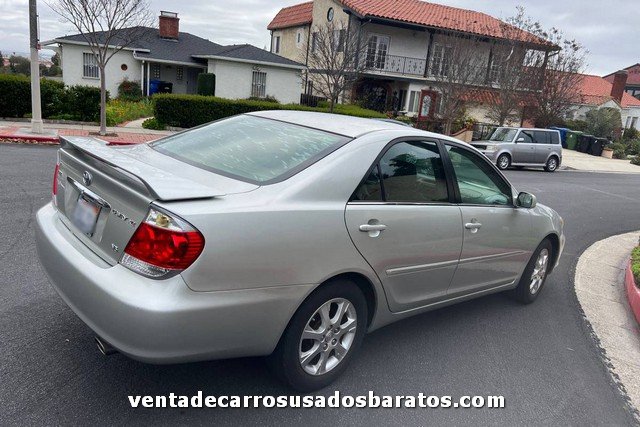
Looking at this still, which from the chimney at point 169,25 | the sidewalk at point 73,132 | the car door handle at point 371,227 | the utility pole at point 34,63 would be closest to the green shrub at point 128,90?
the chimney at point 169,25

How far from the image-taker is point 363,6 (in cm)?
3139

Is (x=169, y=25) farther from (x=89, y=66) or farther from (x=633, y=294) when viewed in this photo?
(x=633, y=294)

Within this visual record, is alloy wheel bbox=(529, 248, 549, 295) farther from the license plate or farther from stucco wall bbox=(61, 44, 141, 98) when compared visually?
stucco wall bbox=(61, 44, 141, 98)

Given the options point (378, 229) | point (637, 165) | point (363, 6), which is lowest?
point (637, 165)

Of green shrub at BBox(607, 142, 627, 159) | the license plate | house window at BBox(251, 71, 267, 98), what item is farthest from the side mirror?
green shrub at BBox(607, 142, 627, 159)

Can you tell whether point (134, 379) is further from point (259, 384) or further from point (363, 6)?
point (363, 6)

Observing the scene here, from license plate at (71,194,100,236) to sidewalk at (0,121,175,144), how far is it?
37.2ft

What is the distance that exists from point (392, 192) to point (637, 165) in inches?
1195

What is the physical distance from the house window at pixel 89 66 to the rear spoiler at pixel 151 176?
2882 cm

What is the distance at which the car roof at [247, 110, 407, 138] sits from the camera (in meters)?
3.58

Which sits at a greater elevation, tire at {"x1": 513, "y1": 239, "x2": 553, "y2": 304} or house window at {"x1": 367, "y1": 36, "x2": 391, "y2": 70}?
house window at {"x1": 367, "y1": 36, "x2": 391, "y2": 70}

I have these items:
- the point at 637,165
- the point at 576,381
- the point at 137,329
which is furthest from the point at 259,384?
the point at 637,165

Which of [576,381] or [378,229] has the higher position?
[378,229]

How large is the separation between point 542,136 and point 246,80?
15.5 meters
